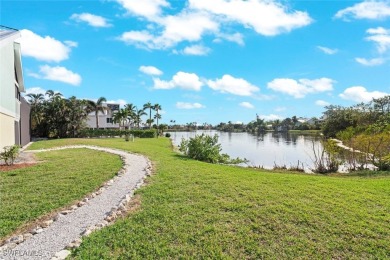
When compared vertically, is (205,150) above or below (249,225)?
above

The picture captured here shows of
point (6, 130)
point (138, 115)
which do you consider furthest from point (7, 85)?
point (138, 115)

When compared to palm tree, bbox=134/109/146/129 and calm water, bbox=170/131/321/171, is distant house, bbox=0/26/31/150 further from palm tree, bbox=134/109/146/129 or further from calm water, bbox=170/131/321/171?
palm tree, bbox=134/109/146/129

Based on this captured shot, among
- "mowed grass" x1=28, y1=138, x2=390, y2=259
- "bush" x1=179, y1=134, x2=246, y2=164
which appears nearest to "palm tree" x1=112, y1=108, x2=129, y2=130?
→ "bush" x1=179, y1=134, x2=246, y2=164

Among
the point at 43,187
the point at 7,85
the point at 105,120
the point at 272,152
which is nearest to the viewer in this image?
the point at 43,187

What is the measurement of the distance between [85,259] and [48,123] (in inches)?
1362

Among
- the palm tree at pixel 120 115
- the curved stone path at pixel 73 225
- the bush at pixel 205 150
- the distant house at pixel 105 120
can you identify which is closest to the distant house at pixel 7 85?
the bush at pixel 205 150

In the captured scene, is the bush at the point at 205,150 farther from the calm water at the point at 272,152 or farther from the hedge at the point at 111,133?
the hedge at the point at 111,133

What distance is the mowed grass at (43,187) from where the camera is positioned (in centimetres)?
530

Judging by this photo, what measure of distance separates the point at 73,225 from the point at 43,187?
3.00 meters

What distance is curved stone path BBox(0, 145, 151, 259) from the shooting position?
12.7 ft

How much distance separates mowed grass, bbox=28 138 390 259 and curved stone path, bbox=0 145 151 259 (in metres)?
0.29

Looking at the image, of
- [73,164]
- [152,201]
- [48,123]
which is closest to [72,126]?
[48,123]

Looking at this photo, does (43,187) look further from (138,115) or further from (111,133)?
(138,115)

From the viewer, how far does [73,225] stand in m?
4.71
